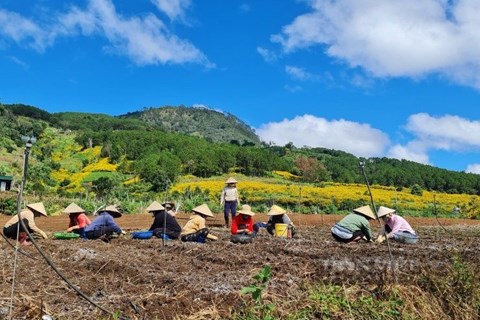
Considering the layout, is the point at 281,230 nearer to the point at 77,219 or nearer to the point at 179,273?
the point at 77,219

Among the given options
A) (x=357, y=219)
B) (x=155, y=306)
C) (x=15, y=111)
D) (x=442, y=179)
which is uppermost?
(x=15, y=111)

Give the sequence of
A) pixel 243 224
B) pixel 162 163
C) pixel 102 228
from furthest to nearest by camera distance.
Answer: pixel 162 163 < pixel 243 224 < pixel 102 228

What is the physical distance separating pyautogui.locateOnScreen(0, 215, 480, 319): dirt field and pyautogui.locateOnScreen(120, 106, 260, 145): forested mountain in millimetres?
159897

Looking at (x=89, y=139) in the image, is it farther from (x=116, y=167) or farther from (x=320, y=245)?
(x=320, y=245)

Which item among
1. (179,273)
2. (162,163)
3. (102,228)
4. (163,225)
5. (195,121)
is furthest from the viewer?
(195,121)

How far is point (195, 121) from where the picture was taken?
187m

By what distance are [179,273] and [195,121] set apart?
18243cm

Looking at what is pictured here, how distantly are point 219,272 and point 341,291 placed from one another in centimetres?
173

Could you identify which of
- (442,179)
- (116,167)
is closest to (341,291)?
(116,167)

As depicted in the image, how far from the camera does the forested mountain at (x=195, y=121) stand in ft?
572

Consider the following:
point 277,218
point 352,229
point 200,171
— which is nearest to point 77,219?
point 277,218

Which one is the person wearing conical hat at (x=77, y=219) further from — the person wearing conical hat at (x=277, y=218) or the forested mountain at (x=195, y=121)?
the forested mountain at (x=195, y=121)

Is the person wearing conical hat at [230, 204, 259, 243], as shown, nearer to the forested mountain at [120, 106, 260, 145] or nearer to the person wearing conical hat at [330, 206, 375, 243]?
the person wearing conical hat at [330, 206, 375, 243]

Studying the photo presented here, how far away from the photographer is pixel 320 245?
8500mm
